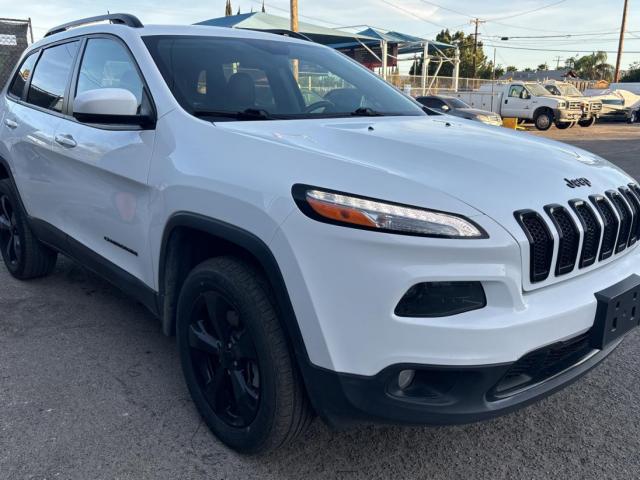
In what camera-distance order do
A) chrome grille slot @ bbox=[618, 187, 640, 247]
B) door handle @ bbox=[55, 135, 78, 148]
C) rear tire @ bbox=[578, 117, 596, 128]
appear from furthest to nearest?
1. rear tire @ bbox=[578, 117, 596, 128]
2. door handle @ bbox=[55, 135, 78, 148]
3. chrome grille slot @ bbox=[618, 187, 640, 247]

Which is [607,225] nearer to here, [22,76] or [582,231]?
[582,231]

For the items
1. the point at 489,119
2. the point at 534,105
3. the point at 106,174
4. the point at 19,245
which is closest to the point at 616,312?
the point at 106,174

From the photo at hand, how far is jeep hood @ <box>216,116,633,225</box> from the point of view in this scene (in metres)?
1.90

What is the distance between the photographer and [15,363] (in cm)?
319

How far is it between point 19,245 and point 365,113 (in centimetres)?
287

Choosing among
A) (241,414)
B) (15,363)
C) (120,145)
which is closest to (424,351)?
(241,414)

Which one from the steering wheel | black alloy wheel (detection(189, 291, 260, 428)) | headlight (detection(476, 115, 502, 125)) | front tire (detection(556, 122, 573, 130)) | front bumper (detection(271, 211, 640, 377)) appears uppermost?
the steering wheel

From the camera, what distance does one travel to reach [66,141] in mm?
3275

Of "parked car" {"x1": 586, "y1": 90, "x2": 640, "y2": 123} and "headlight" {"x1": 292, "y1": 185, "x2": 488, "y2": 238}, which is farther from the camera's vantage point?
"parked car" {"x1": 586, "y1": 90, "x2": 640, "y2": 123}

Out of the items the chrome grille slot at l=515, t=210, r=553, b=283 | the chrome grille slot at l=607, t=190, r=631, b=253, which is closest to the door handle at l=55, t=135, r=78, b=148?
the chrome grille slot at l=515, t=210, r=553, b=283

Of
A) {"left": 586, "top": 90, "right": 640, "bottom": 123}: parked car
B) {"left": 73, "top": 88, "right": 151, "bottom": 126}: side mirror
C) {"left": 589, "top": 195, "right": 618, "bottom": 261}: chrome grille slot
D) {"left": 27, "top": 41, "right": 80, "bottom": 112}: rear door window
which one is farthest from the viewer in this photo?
{"left": 586, "top": 90, "right": 640, "bottom": 123}: parked car

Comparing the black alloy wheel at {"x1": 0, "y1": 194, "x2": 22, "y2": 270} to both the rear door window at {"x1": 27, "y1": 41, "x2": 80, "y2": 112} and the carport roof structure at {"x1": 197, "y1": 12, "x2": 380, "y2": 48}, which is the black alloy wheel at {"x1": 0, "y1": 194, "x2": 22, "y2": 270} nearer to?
the rear door window at {"x1": 27, "y1": 41, "x2": 80, "y2": 112}

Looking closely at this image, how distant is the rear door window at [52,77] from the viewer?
11.7 feet

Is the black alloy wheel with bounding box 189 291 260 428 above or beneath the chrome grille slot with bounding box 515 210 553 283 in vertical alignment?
beneath
